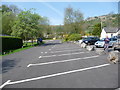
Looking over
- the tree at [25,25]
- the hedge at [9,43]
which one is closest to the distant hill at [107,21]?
the tree at [25,25]

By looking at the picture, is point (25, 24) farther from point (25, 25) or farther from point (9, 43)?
point (9, 43)

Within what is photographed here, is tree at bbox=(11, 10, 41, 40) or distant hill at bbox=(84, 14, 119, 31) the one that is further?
tree at bbox=(11, 10, 41, 40)

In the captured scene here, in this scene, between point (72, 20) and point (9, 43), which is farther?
point (72, 20)

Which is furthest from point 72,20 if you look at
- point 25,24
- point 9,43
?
point 9,43

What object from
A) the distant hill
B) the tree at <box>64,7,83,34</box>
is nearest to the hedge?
the distant hill

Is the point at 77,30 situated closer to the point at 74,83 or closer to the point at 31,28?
the point at 31,28

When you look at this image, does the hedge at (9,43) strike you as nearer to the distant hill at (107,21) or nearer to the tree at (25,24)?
the tree at (25,24)

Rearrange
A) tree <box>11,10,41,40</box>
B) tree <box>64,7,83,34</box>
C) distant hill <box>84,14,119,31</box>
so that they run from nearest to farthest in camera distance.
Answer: distant hill <box>84,14,119,31</box>
tree <box>11,10,41,40</box>
tree <box>64,7,83,34</box>

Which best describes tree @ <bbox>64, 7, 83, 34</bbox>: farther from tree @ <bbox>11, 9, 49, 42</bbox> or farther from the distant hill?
tree @ <bbox>11, 9, 49, 42</bbox>

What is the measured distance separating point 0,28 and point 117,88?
113ft

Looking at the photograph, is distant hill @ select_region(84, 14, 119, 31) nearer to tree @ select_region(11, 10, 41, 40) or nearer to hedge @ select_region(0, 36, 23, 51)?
tree @ select_region(11, 10, 41, 40)

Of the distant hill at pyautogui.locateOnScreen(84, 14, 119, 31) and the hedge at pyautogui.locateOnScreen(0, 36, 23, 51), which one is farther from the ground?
the distant hill at pyautogui.locateOnScreen(84, 14, 119, 31)

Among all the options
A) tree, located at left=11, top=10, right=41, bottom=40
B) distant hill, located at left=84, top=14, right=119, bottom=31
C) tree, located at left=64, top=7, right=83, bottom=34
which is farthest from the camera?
tree, located at left=64, top=7, right=83, bottom=34

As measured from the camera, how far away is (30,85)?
4.91 metres
